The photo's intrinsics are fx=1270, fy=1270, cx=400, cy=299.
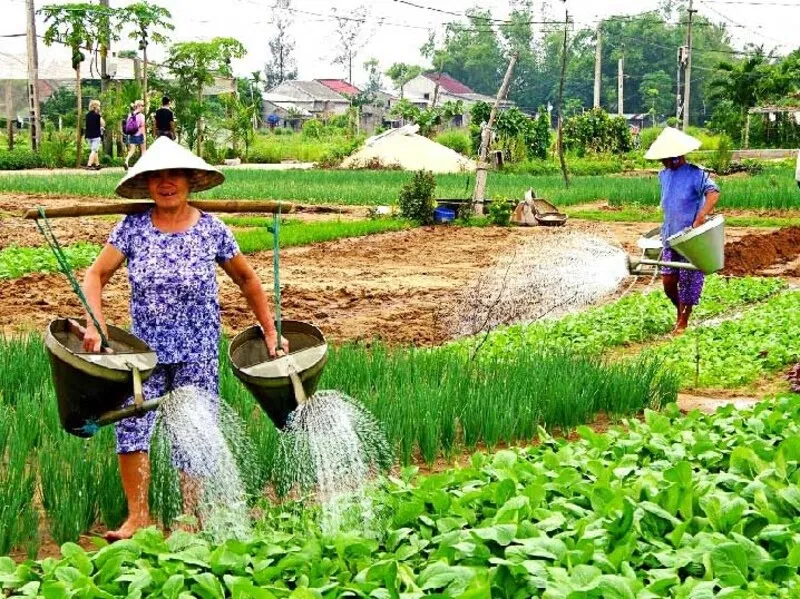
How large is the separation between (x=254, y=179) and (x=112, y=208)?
803 inches

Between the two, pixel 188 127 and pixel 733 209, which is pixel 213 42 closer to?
pixel 188 127

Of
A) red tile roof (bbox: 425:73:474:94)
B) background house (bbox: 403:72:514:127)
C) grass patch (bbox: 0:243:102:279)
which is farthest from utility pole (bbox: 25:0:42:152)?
red tile roof (bbox: 425:73:474:94)

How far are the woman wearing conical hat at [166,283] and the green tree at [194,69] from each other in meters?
27.4

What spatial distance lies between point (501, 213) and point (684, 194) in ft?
27.9

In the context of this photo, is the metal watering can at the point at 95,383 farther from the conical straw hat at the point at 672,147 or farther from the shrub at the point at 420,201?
the shrub at the point at 420,201

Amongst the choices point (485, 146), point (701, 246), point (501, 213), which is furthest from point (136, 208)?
point (501, 213)

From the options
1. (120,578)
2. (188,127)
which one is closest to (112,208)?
(120,578)

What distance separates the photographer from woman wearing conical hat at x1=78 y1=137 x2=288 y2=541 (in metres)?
4.48

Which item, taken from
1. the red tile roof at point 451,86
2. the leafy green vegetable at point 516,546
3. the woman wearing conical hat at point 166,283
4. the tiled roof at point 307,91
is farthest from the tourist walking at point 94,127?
the red tile roof at point 451,86

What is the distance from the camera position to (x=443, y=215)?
17781 mm

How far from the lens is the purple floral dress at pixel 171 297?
451 cm

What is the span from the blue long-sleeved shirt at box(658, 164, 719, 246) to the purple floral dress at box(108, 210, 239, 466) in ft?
16.1

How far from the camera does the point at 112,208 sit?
14.5ft

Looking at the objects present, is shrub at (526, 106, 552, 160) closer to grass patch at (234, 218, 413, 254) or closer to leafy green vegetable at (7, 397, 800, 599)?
grass patch at (234, 218, 413, 254)
